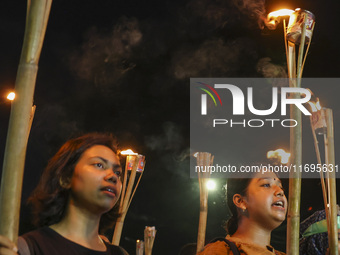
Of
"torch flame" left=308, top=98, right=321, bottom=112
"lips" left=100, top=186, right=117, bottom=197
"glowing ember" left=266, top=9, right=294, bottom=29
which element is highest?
"glowing ember" left=266, top=9, right=294, bottom=29

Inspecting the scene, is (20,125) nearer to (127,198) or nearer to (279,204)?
(279,204)

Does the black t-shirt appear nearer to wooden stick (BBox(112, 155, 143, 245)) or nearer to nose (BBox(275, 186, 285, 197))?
nose (BBox(275, 186, 285, 197))

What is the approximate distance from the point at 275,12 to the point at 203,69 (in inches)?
560

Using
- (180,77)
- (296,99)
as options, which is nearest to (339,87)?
(296,99)

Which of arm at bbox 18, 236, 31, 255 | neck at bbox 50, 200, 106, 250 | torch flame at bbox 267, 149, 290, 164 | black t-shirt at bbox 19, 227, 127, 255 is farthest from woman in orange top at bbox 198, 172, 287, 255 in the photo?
arm at bbox 18, 236, 31, 255

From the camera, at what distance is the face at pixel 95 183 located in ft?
8.76

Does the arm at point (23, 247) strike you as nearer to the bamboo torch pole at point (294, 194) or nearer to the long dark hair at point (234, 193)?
the bamboo torch pole at point (294, 194)

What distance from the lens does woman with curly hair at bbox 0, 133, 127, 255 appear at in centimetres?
262

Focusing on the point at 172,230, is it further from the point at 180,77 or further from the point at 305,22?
the point at 305,22

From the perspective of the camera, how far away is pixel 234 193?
162 inches

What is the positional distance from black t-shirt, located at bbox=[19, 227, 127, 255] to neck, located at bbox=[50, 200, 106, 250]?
0.05 metres

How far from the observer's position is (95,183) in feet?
8.80

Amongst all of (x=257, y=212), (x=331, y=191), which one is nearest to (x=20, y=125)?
(x=257, y=212)

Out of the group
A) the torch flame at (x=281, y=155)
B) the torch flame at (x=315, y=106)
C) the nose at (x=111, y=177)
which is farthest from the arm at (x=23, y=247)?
the torch flame at (x=315, y=106)
